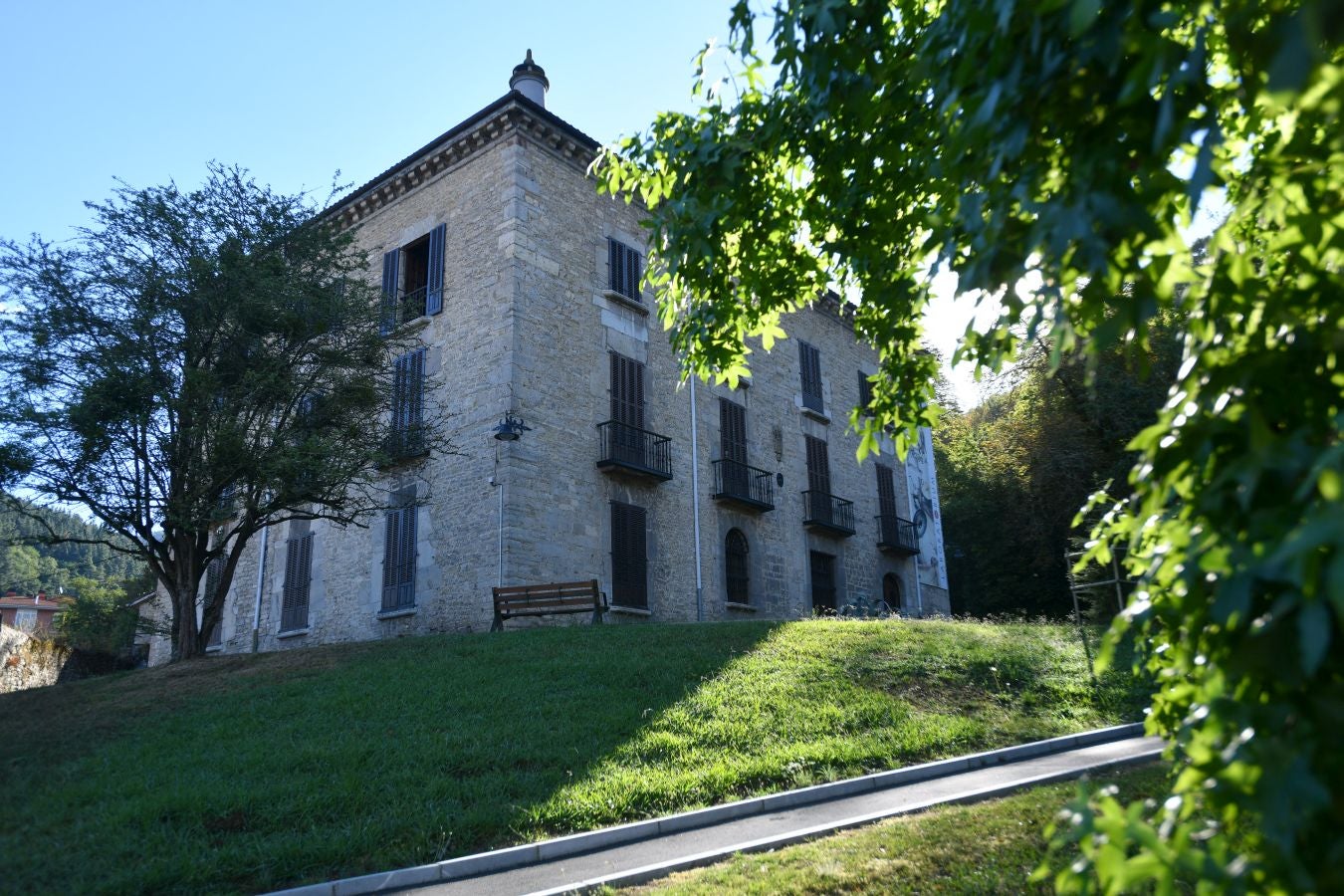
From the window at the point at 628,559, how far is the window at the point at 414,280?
5.82 meters

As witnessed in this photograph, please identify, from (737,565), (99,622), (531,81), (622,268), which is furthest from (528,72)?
(99,622)

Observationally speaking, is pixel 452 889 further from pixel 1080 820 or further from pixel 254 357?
pixel 254 357

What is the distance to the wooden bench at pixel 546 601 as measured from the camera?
14.7 metres

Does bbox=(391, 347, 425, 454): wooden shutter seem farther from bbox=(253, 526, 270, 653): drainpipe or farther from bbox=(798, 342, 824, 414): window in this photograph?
bbox=(798, 342, 824, 414): window

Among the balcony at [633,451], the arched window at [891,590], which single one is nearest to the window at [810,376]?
the arched window at [891,590]

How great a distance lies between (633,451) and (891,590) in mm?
11487

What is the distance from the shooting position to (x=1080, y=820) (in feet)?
6.67

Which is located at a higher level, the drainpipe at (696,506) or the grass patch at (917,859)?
the drainpipe at (696,506)

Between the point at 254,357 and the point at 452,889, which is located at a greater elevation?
the point at 254,357

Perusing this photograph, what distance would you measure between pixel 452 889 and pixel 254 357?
12.1 metres

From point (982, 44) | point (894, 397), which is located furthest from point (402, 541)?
point (982, 44)

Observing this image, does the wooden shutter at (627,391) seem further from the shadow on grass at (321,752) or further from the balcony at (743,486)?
the shadow on grass at (321,752)

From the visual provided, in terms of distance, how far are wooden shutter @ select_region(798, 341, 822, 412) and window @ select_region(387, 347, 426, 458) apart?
10.9 m

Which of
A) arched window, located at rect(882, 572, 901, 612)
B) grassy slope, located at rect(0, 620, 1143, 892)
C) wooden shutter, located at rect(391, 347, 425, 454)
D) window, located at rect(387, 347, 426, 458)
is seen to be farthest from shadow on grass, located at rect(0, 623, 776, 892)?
arched window, located at rect(882, 572, 901, 612)
